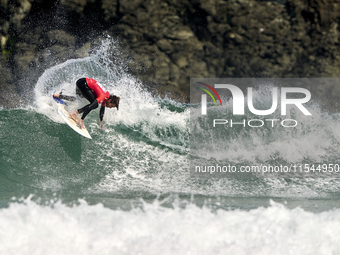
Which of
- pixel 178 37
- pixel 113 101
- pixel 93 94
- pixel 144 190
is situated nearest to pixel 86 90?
pixel 93 94

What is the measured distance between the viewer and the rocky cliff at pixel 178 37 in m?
7.45

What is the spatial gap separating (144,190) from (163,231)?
111 cm

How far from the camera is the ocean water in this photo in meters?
2.91

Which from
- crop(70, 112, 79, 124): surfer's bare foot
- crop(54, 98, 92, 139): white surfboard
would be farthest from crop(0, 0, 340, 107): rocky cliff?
crop(70, 112, 79, 124): surfer's bare foot

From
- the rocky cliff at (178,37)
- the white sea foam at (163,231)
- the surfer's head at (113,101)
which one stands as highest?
the rocky cliff at (178,37)

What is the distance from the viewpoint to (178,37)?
7.71 m

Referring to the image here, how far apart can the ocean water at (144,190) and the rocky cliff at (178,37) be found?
3.77 ft

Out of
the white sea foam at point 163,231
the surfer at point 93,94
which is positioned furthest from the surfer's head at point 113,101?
the white sea foam at point 163,231

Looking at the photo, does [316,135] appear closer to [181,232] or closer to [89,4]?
[181,232]

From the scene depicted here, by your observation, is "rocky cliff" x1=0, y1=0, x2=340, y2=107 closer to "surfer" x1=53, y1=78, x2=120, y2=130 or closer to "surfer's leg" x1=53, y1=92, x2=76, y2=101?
"surfer's leg" x1=53, y1=92, x2=76, y2=101

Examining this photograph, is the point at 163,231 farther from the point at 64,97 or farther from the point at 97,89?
the point at 64,97

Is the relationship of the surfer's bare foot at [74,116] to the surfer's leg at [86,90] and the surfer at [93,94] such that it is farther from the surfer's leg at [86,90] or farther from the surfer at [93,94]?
the surfer's leg at [86,90]

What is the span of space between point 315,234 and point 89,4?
6.86 metres

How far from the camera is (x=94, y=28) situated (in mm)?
7691
